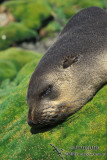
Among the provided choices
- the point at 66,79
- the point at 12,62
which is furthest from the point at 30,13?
the point at 66,79

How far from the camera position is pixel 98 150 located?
4.38m

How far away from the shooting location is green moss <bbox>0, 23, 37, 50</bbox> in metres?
29.5

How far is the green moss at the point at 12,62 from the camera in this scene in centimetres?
1717

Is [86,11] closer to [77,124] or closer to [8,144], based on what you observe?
[77,124]

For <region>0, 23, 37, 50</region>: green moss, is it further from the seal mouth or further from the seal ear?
the seal mouth

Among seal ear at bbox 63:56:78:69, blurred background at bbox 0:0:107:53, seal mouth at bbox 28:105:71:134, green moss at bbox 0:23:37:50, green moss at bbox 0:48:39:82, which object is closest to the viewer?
seal mouth at bbox 28:105:71:134

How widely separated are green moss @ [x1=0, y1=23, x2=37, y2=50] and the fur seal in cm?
2381

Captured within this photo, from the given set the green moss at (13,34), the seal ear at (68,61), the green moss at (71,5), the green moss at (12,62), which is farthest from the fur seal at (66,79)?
the green moss at (71,5)

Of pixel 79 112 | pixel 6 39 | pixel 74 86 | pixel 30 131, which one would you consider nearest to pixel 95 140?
pixel 79 112

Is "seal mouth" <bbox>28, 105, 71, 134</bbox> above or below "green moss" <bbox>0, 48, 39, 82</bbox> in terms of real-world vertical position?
above

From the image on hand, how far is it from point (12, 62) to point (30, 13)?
18129mm

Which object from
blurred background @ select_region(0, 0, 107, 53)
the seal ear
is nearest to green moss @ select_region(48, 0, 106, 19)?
blurred background @ select_region(0, 0, 107, 53)

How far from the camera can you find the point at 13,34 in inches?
1188

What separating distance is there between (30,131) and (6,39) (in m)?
25.1
